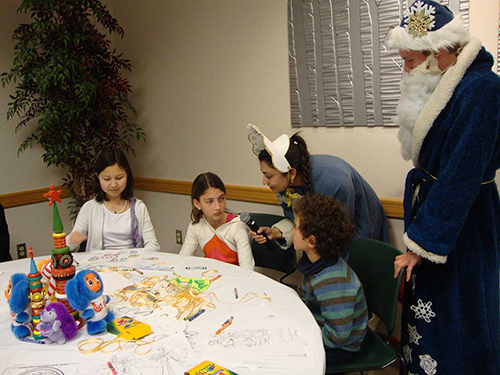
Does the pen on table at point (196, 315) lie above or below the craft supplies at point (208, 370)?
above

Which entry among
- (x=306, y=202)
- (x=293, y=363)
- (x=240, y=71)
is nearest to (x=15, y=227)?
(x=240, y=71)

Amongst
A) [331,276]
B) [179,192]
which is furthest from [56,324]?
[179,192]

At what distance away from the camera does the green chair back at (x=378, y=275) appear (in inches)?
65.4

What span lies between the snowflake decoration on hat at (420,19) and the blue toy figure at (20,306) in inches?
58.7

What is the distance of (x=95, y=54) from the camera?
3188 mm

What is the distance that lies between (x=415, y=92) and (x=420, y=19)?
0.81ft

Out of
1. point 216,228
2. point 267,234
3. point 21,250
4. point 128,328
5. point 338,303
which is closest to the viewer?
point 128,328

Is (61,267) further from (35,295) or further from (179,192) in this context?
(179,192)

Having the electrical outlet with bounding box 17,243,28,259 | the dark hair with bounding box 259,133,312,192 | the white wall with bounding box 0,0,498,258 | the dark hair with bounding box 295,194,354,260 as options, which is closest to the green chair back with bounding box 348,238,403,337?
the dark hair with bounding box 295,194,354,260

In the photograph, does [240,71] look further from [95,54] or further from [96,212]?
[96,212]

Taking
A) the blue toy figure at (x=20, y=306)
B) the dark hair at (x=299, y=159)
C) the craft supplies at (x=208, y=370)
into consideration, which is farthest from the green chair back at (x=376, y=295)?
the blue toy figure at (x=20, y=306)

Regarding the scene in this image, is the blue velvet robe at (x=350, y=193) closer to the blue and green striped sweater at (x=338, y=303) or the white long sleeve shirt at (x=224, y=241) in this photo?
the white long sleeve shirt at (x=224, y=241)

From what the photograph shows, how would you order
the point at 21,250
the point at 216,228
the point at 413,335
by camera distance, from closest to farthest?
the point at 413,335, the point at 216,228, the point at 21,250

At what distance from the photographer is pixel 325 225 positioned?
5.10ft
